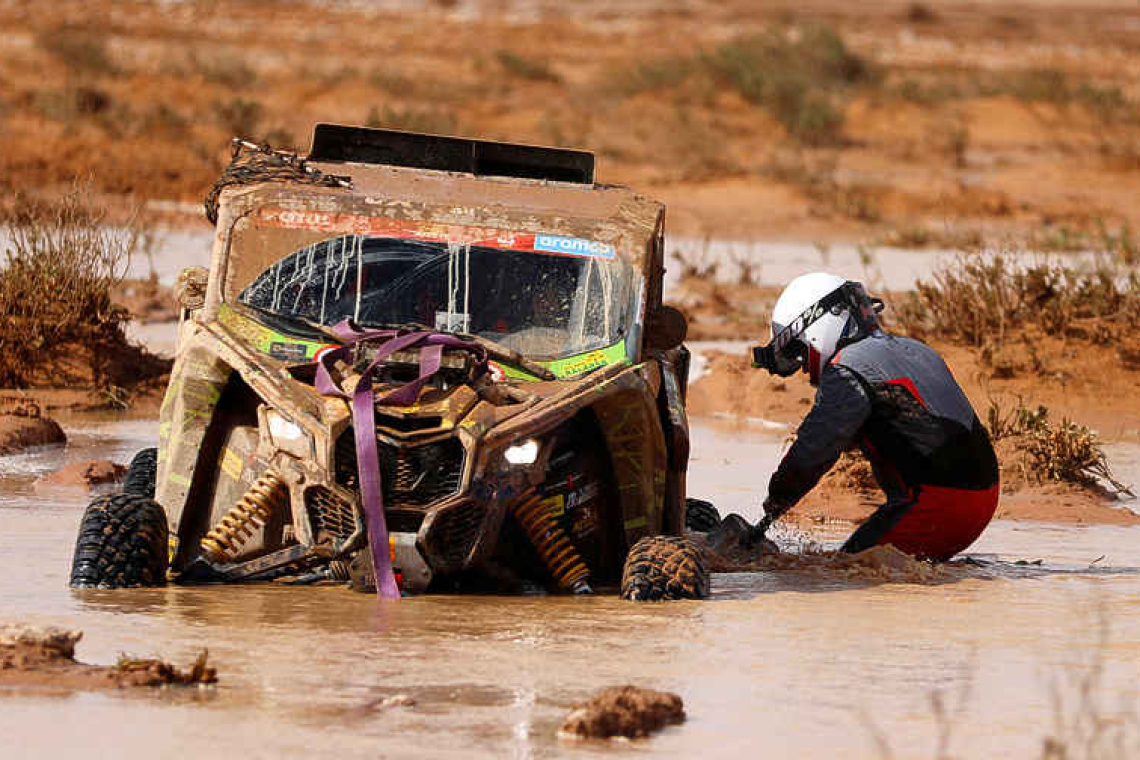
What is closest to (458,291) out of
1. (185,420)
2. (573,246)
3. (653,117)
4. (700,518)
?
(573,246)

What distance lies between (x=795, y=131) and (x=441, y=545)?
31030 mm

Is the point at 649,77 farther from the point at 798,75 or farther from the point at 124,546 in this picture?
the point at 124,546

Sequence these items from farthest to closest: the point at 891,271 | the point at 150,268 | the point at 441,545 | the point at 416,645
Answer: the point at 891,271, the point at 150,268, the point at 441,545, the point at 416,645

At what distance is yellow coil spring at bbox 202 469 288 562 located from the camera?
835cm

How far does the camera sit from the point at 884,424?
32.4 ft

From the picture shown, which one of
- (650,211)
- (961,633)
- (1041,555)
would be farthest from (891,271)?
(961,633)

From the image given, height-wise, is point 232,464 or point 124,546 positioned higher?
point 232,464

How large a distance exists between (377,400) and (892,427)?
2810 mm

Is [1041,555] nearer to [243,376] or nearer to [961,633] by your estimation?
[961,633]

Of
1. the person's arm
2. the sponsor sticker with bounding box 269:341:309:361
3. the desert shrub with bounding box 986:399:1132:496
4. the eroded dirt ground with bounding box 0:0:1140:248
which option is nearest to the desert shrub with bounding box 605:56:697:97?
the eroded dirt ground with bounding box 0:0:1140:248

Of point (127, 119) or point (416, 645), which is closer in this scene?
point (416, 645)

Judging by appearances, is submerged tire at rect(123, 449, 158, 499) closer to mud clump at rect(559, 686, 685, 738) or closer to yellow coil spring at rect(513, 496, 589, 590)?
yellow coil spring at rect(513, 496, 589, 590)

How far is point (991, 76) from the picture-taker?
54844mm

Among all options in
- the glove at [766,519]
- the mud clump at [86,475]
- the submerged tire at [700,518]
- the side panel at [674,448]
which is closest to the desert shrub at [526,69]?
the mud clump at [86,475]
